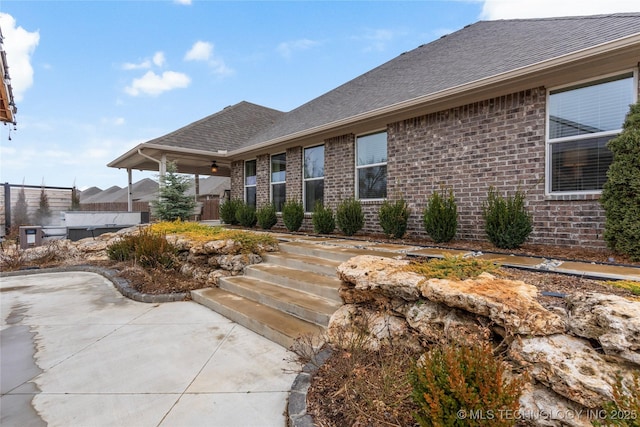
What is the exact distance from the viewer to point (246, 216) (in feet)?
33.0

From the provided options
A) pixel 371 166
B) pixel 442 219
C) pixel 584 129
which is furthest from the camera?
pixel 371 166

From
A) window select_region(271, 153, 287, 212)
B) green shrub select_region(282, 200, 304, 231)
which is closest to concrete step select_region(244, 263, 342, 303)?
green shrub select_region(282, 200, 304, 231)

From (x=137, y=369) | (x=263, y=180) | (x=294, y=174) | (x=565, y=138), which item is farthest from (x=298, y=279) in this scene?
(x=263, y=180)

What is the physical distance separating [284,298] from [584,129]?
5157mm

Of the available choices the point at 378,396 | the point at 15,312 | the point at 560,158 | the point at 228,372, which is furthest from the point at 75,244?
the point at 560,158

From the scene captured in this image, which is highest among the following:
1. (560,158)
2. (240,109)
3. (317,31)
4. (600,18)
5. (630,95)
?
(317,31)

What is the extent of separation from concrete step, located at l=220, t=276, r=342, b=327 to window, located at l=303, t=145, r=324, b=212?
4.22 meters

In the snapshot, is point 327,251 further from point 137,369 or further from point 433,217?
point 137,369

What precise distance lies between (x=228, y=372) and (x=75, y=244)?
8.36 m

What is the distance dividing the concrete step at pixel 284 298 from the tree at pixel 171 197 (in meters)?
6.35

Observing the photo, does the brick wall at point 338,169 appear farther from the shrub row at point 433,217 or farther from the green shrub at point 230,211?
the green shrub at point 230,211

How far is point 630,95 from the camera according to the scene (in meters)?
4.25

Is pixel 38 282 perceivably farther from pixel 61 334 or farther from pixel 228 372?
pixel 228 372

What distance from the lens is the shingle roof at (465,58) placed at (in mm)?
4926
